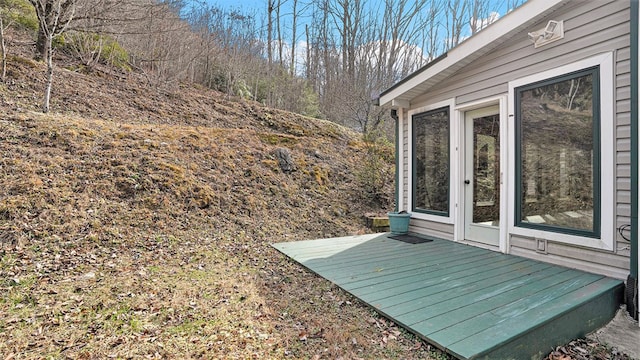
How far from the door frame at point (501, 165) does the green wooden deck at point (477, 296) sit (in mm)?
351

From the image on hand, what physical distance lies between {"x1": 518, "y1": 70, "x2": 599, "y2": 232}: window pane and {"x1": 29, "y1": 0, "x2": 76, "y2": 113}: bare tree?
7.05 meters

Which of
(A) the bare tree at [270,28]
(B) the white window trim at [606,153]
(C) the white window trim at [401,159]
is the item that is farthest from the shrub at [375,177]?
(A) the bare tree at [270,28]

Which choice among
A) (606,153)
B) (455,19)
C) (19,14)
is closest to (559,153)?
(606,153)

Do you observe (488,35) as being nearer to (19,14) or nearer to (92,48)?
(92,48)

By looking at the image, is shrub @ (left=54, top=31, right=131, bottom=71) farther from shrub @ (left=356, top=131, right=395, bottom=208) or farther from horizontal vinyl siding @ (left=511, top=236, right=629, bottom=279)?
horizontal vinyl siding @ (left=511, top=236, right=629, bottom=279)

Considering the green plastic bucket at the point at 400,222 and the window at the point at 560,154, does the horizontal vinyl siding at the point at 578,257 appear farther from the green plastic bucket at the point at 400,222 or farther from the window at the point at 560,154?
the green plastic bucket at the point at 400,222

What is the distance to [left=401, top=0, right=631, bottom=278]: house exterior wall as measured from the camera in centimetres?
263

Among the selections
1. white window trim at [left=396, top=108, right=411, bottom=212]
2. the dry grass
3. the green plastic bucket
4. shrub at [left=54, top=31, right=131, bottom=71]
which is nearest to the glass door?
the green plastic bucket

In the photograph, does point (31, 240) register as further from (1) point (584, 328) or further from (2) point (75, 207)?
(1) point (584, 328)

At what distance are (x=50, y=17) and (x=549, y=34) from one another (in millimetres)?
7497

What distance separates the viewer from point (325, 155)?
7625mm

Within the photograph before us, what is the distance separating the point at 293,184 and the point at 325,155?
164 centimetres

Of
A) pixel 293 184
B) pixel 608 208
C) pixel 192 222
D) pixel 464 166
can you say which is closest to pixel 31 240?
pixel 192 222

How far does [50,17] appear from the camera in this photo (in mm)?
5555
